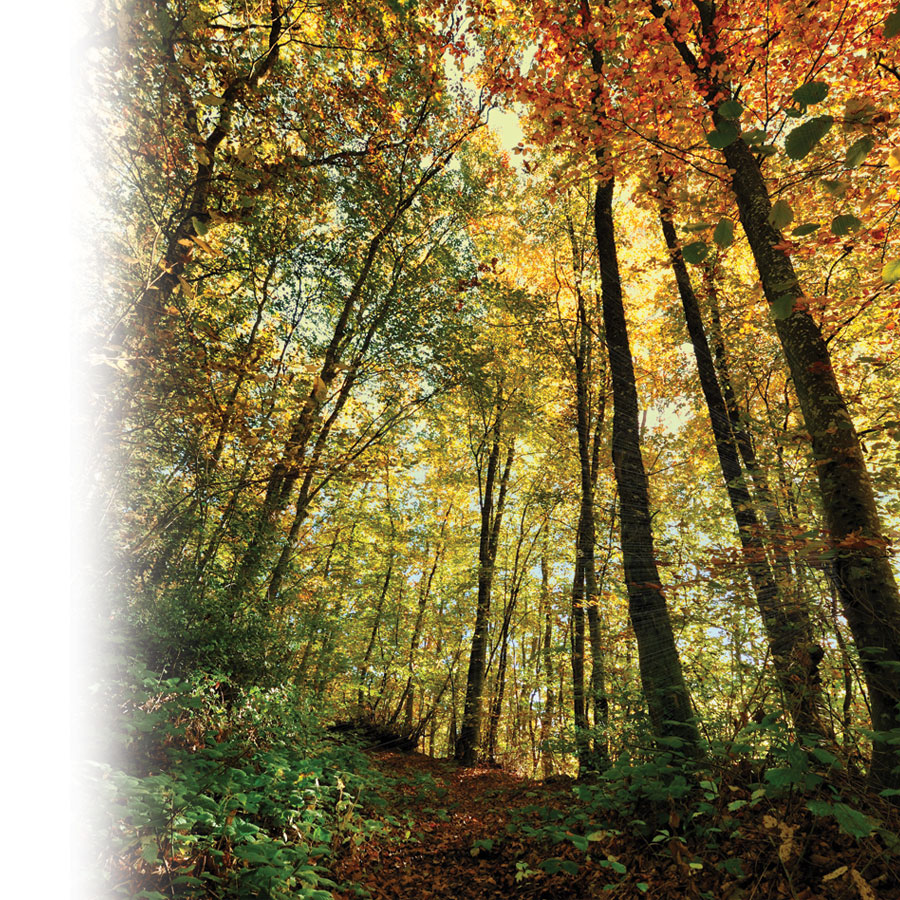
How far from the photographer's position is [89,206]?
5457 mm

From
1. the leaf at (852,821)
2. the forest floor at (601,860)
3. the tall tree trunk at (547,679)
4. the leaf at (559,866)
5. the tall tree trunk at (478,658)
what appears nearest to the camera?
the leaf at (852,821)

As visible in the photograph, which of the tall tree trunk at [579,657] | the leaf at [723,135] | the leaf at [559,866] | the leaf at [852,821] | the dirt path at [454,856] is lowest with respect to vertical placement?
the dirt path at [454,856]

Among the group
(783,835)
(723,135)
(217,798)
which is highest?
(723,135)

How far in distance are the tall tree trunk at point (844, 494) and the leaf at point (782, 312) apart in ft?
1.57

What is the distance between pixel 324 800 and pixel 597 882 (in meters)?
2.53

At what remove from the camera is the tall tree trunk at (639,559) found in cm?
409

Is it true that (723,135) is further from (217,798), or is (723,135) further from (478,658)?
(478,658)

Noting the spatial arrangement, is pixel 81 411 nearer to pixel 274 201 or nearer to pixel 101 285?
pixel 101 285

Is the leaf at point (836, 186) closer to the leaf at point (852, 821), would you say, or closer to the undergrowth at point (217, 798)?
the leaf at point (852, 821)

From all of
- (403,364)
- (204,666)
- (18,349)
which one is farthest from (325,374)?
(204,666)

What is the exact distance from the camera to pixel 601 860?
10.7 feet

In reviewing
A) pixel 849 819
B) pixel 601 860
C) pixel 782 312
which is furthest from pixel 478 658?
pixel 782 312

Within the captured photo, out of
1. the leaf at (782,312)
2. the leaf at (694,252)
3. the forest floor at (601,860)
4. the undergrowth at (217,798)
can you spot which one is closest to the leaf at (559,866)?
the forest floor at (601,860)

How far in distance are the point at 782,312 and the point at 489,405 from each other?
9.51 m
